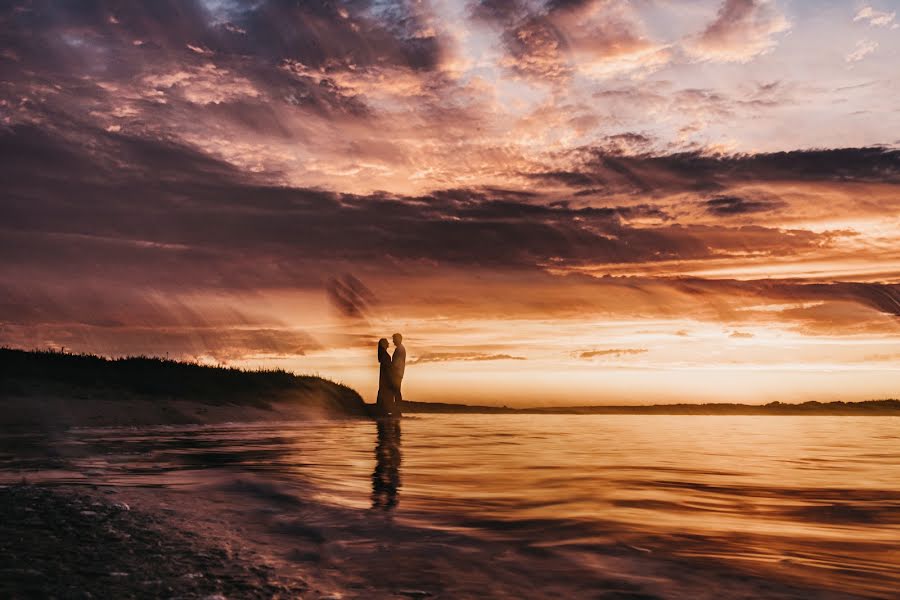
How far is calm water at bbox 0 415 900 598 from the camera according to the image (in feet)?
16.8

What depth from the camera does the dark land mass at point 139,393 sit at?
75.6 feet

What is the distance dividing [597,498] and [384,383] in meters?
24.9

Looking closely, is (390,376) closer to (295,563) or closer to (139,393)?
(139,393)

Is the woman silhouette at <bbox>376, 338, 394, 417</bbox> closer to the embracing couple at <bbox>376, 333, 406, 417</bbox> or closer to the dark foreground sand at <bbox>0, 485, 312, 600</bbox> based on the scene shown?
the embracing couple at <bbox>376, 333, 406, 417</bbox>

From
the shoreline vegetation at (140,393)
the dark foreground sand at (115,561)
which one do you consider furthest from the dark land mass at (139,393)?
the dark foreground sand at (115,561)

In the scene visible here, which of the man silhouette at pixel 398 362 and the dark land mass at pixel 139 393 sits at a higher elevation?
the man silhouette at pixel 398 362

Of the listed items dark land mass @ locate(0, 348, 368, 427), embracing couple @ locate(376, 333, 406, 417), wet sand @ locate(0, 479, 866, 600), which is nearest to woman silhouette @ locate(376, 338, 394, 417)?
embracing couple @ locate(376, 333, 406, 417)

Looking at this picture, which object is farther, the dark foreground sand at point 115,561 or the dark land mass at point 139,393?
the dark land mass at point 139,393

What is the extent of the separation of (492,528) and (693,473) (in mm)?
6331

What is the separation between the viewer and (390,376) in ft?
106

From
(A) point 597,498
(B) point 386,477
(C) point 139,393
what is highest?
(C) point 139,393

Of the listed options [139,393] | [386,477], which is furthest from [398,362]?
[386,477]

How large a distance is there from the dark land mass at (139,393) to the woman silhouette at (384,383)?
375cm

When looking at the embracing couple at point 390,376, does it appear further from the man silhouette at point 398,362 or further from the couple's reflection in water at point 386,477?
the couple's reflection in water at point 386,477
